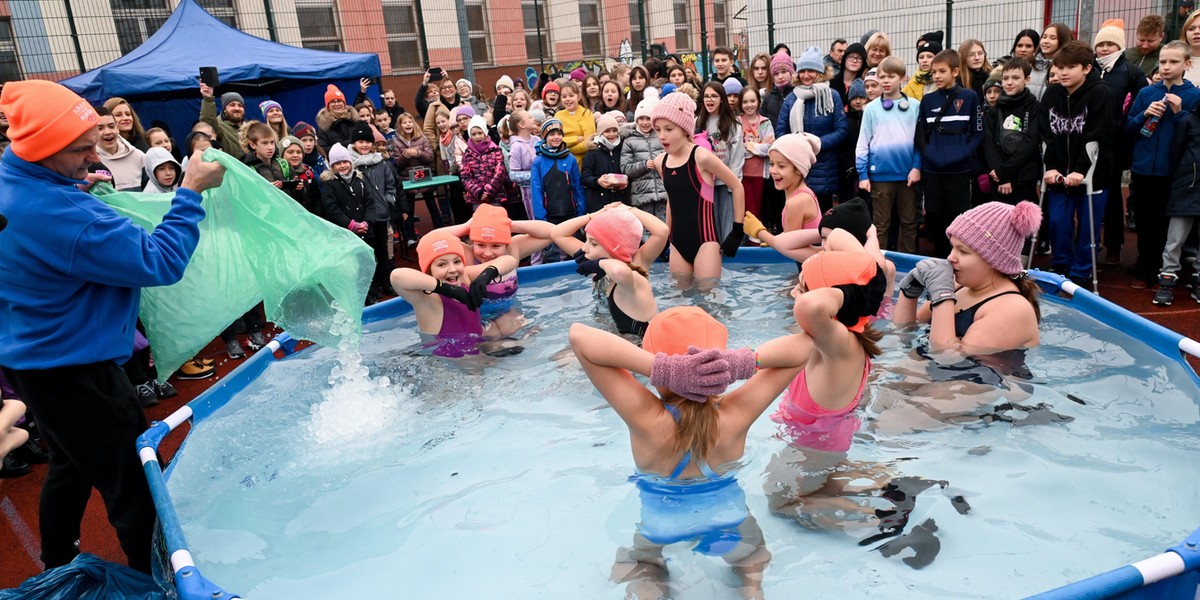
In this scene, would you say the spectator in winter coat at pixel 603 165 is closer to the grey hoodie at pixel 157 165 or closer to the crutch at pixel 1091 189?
the grey hoodie at pixel 157 165

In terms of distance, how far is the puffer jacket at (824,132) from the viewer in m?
7.54

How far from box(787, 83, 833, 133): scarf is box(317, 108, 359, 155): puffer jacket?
4.93m

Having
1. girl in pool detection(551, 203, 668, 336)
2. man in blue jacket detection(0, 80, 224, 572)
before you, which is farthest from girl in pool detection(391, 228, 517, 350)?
man in blue jacket detection(0, 80, 224, 572)

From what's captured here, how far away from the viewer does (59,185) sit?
2.96 metres

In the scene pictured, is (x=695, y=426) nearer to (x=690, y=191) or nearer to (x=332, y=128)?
(x=690, y=191)

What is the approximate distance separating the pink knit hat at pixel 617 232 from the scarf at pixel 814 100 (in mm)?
3497

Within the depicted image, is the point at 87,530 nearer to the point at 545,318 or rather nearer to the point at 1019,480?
the point at 545,318

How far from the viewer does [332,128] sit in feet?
30.7

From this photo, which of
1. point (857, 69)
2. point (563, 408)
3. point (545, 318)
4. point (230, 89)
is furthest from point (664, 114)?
point (230, 89)

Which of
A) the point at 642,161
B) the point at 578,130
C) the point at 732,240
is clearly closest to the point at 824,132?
the point at 642,161

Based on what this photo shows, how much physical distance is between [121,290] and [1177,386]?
484 cm

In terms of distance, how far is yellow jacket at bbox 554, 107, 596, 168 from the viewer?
842cm

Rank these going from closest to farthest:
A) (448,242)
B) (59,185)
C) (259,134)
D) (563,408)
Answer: (59,185), (563,408), (448,242), (259,134)

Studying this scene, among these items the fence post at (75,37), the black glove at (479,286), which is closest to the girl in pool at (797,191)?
the black glove at (479,286)
